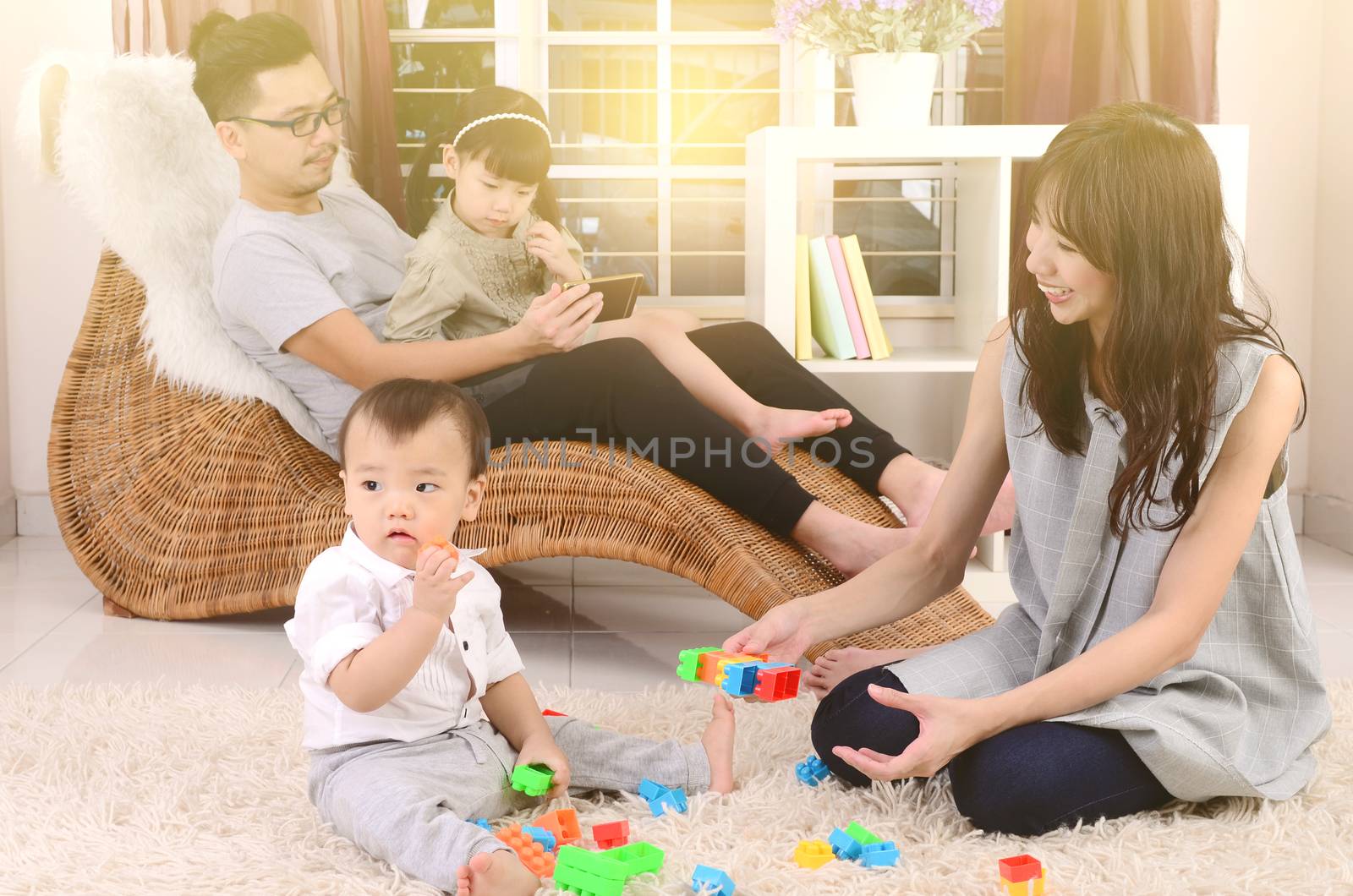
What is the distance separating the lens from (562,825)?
1.25 meters

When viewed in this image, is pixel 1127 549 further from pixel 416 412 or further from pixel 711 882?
pixel 416 412

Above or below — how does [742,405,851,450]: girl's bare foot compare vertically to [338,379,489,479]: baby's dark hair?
below

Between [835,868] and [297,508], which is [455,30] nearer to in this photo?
[297,508]

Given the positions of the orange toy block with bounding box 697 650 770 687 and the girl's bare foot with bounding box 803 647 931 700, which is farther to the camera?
the girl's bare foot with bounding box 803 647 931 700

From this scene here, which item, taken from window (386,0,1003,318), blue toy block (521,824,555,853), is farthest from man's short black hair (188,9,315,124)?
blue toy block (521,824,555,853)

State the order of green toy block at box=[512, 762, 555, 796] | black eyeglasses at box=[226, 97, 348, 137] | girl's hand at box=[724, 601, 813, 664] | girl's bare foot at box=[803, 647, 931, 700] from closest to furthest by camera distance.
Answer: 1. green toy block at box=[512, 762, 555, 796]
2. girl's hand at box=[724, 601, 813, 664]
3. girl's bare foot at box=[803, 647, 931, 700]
4. black eyeglasses at box=[226, 97, 348, 137]

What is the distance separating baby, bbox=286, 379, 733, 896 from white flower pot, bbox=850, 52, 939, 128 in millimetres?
1539

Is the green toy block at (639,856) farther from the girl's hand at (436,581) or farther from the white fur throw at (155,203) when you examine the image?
the white fur throw at (155,203)

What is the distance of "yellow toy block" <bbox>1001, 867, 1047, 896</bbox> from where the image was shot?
110 cm

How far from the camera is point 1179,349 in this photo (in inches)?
46.2

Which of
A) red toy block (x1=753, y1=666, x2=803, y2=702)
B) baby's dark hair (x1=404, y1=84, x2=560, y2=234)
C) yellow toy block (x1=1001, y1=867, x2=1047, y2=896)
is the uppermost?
baby's dark hair (x1=404, y1=84, x2=560, y2=234)

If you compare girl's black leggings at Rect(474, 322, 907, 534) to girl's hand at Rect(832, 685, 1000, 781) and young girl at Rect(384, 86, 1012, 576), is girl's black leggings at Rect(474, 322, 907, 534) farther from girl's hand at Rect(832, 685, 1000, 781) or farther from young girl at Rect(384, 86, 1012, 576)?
girl's hand at Rect(832, 685, 1000, 781)

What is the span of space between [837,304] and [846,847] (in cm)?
148

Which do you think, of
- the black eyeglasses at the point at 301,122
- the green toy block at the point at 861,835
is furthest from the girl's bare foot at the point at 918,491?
the black eyeglasses at the point at 301,122
